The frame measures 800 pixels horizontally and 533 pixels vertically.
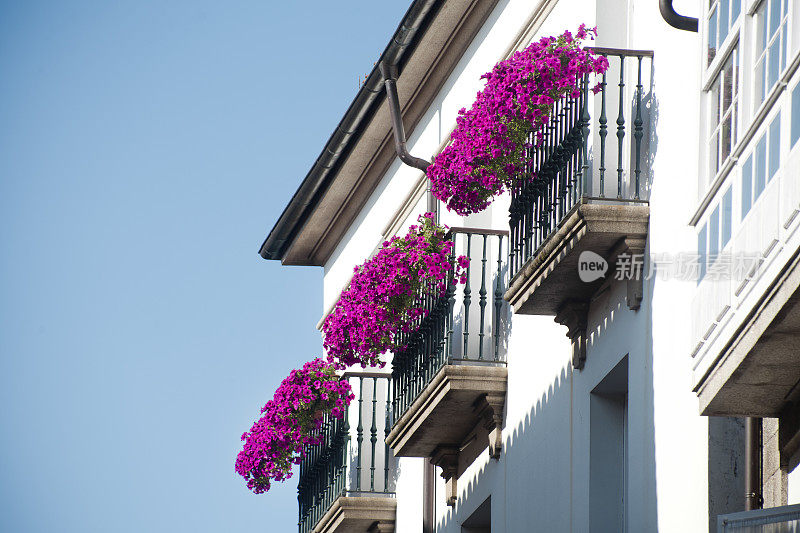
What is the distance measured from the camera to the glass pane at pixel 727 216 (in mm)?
10727

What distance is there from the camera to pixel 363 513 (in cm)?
2020

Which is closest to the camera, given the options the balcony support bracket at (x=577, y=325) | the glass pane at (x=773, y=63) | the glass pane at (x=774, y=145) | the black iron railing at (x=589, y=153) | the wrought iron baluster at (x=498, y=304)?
the glass pane at (x=774, y=145)

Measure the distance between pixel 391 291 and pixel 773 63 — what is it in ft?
24.5

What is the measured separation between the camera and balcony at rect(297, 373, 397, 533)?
66.3ft

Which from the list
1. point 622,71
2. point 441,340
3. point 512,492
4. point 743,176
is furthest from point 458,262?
point 743,176

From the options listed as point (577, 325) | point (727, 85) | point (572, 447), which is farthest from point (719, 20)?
point (572, 447)

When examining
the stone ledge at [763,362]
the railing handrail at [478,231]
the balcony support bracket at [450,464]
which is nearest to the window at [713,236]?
the stone ledge at [763,362]

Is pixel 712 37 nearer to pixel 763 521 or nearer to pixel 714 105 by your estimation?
pixel 714 105

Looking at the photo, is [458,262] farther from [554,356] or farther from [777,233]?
[777,233]

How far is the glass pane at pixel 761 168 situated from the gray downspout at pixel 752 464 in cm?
192

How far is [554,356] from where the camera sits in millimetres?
14969

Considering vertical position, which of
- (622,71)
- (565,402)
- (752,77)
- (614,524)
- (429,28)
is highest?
(429,28)

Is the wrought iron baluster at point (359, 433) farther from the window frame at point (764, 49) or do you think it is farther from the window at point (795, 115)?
the window at point (795, 115)

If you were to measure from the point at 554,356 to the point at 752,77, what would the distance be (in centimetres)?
478
